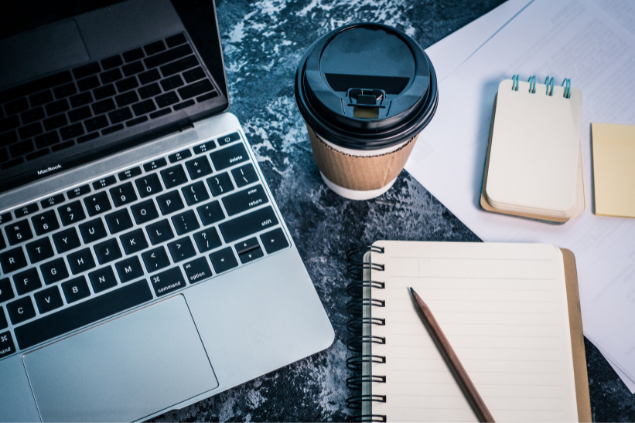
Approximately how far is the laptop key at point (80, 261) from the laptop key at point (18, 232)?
6cm

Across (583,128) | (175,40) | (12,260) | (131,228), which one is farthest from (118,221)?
(583,128)

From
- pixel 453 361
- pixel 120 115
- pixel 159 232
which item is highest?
pixel 120 115

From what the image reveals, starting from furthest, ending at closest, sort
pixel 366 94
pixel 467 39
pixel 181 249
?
pixel 467 39
pixel 181 249
pixel 366 94

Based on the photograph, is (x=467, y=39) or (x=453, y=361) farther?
(x=467, y=39)

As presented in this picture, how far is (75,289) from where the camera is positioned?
0.47 meters

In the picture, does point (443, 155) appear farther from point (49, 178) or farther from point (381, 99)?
point (49, 178)

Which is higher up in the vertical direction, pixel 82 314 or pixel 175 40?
pixel 175 40

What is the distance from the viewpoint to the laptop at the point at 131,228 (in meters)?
0.45

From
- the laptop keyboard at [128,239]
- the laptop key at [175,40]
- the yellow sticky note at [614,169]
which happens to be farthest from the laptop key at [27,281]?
the yellow sticky note at [614,169]

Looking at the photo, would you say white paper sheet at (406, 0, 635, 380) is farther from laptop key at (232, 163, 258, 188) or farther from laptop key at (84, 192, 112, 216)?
laptop key at (84, 192, 112, 216)

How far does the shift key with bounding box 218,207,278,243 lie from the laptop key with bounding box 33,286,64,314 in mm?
197

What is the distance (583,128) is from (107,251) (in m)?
0.63

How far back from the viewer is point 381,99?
0.38 m

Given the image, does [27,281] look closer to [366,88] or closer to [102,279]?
[102,279]
